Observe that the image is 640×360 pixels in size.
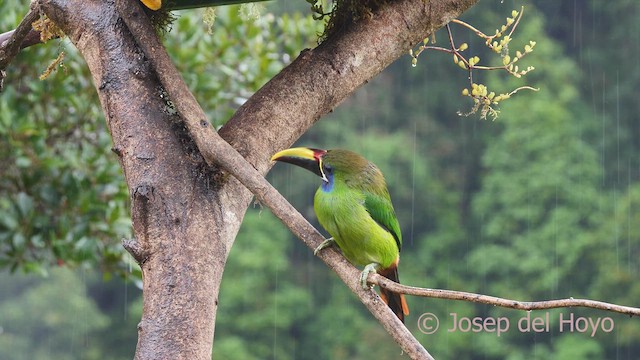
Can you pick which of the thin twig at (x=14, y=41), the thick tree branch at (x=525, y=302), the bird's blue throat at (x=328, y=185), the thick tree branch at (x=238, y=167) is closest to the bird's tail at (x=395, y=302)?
the bird's blue throat at (x=328, y=185)

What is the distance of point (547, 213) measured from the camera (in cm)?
1762

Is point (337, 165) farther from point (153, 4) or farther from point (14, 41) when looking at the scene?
point (14, 41)

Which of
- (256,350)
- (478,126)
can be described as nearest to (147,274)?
(256,350)

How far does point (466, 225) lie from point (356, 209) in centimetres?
1803

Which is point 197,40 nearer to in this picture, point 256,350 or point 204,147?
point 204,147

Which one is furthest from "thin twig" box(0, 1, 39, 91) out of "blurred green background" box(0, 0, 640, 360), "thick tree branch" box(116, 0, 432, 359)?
"blurred green background" box(0, 0, 640, 360)

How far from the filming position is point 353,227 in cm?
172

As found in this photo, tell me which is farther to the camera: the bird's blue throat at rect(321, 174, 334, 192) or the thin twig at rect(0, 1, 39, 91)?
→ the thin twig at rect(0, 1, 39, 91)

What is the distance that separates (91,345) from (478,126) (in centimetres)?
870

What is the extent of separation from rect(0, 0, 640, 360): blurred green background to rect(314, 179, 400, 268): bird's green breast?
456 inches

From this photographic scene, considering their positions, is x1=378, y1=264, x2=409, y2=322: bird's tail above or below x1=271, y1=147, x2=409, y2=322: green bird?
below

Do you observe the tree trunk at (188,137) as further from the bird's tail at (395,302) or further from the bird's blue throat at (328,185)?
the bird's tail at (395,302)

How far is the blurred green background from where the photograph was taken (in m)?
16.8

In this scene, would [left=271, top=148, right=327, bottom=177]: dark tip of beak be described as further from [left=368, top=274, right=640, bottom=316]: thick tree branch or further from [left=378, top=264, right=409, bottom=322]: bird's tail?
[left=368, top=274, right=640, bottom=316]: thick tree branch
